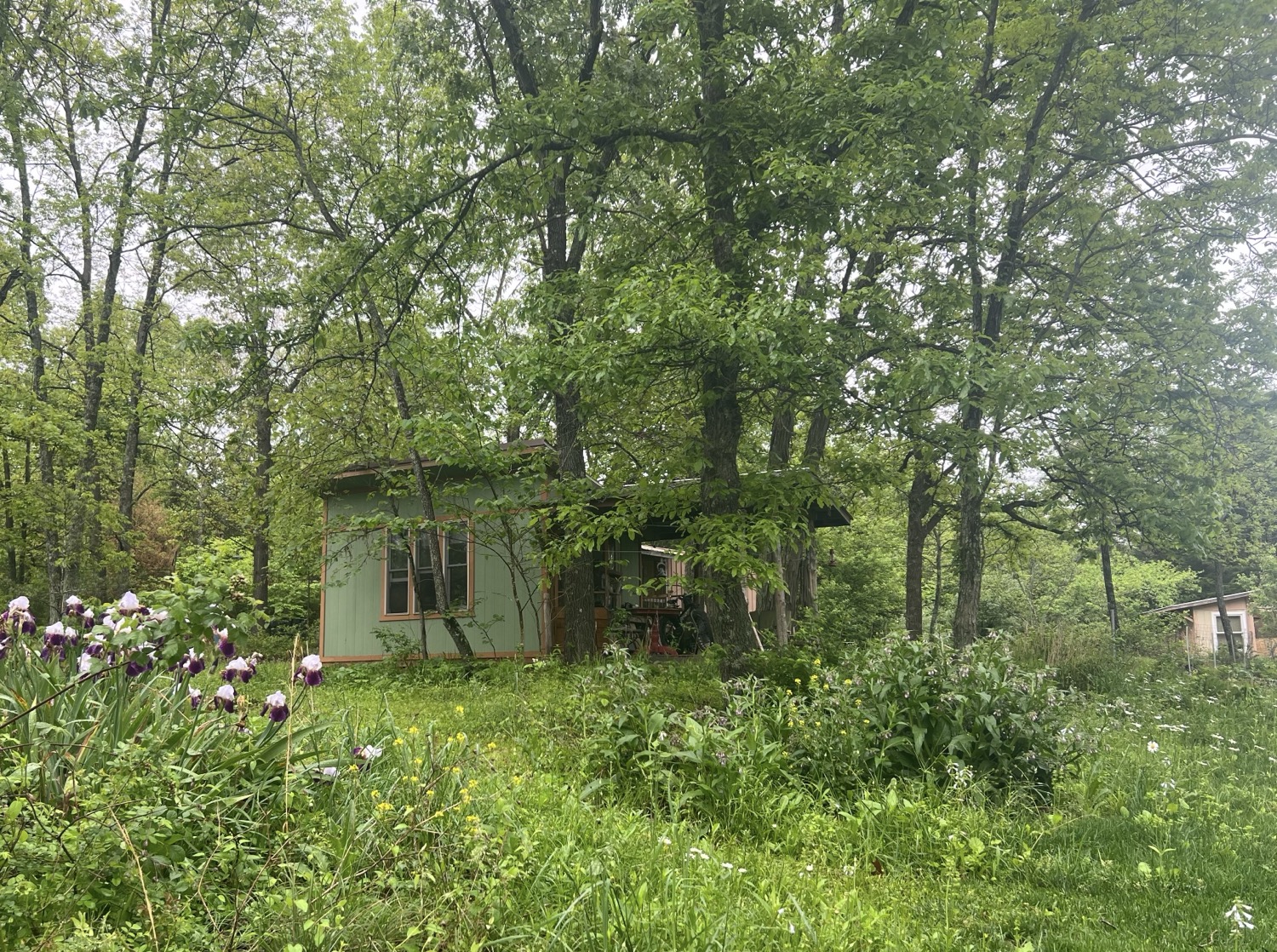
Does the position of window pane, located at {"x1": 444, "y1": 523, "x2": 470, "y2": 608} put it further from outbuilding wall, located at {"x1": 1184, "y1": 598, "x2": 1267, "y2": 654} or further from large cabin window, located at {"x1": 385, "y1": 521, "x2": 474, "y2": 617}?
outbuilding wall, located at {"x1": 1184, "y1": 598, "x2": 1267, "y2": 654}

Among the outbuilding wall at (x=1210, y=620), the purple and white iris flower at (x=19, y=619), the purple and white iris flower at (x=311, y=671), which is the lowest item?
the outbuilding wall at (x=1210, y=620)

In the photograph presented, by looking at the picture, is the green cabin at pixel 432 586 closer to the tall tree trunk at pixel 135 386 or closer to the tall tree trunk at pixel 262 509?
the tall tree trunk at pixel 262 509

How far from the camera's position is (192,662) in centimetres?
315

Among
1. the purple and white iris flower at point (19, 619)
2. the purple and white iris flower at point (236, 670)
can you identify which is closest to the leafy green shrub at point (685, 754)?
the purple and white iris flower at point (236, 670)

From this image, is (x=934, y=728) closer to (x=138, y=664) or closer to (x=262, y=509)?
(x=138, y=664)

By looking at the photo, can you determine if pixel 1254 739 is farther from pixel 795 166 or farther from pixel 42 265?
pixel 42 265

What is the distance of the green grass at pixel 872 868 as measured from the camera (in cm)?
251

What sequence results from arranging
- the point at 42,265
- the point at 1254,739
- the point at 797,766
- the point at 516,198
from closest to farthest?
the point at 797,766 → the point at 1254,739 → the point at 516,198 → the point at 42,265

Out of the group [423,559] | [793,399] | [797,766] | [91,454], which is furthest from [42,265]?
[797,766]

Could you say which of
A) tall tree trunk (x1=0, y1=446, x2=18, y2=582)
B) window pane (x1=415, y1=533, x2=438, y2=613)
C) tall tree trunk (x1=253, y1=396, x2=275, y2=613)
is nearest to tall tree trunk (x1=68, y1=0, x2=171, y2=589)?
tall tree trunk (x1=0, y1=446, x2=18, y2=582)

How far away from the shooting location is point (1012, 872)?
11.8 ft

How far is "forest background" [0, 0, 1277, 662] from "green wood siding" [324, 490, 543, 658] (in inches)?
28.4

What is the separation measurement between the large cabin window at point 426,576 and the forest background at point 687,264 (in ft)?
4.25

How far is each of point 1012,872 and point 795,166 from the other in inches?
195
